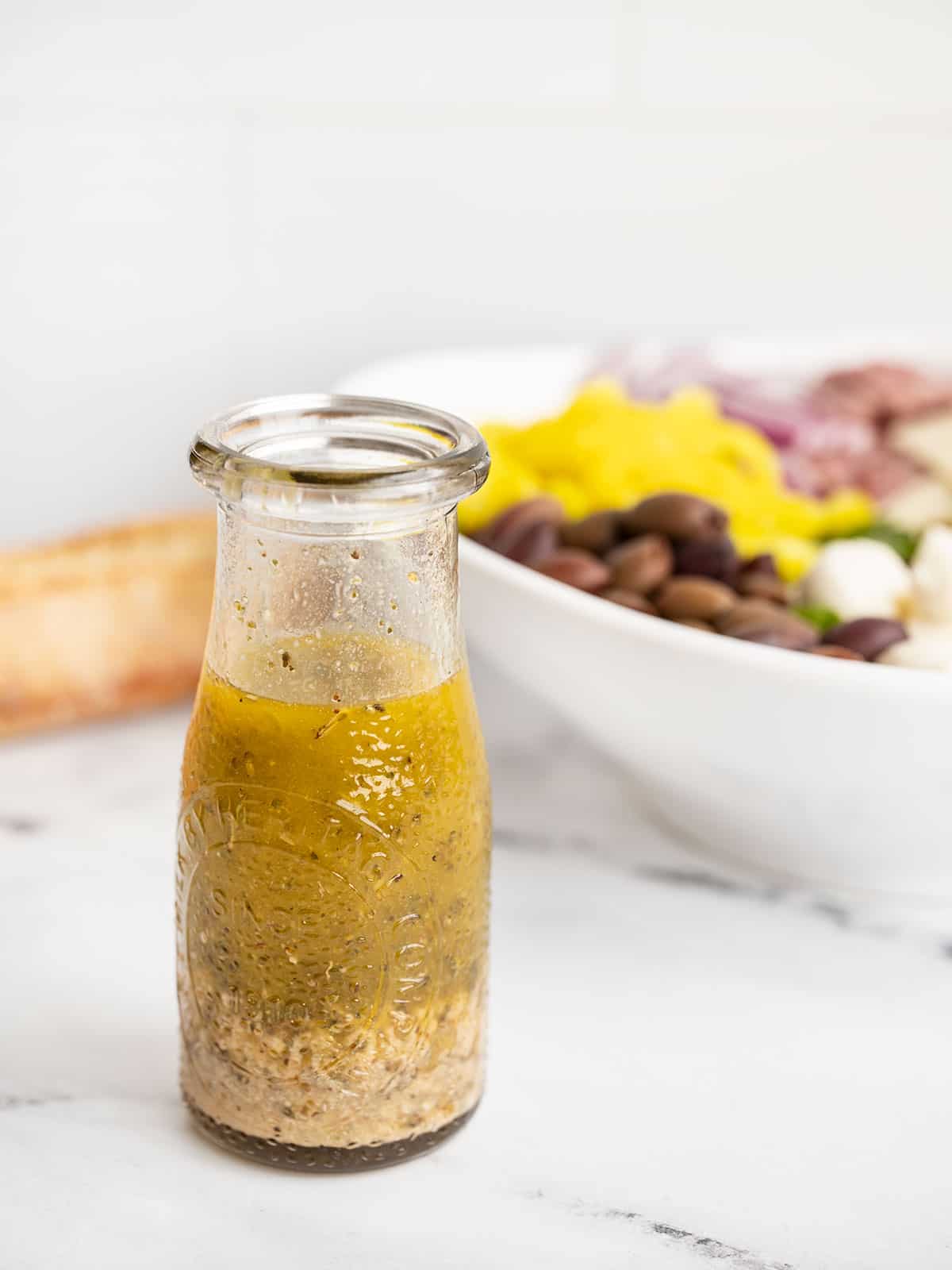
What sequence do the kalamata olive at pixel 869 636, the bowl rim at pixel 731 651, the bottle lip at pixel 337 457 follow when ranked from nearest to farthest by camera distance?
the bottle lip at pixel 337 457, the bowl rim at pixel 731 651, the kalamata olive at pixel 869 636

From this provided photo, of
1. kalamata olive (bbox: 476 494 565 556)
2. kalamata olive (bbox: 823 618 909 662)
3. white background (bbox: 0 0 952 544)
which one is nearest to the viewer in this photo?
kalamata olive (bbox: 823 618 909 662)

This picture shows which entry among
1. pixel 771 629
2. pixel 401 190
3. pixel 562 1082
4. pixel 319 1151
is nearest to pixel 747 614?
pixel 771 629

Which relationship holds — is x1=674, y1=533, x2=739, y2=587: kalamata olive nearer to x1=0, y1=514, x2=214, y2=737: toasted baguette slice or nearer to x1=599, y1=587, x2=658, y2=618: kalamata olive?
x1=599, y1=587, x2=658, y2=618: kalamata olive

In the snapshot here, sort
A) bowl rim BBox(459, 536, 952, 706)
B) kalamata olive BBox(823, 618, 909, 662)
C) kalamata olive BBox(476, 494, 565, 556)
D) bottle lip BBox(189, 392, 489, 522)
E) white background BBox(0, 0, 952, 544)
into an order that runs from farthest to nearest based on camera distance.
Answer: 1. white background BBox(0, 0, 952, 544)
2. kalamata olive BBox(476, 494, 565, 556)
3. kalamata olive BBox(823, 618, 909, 662)
4. bowl rim BBox(459, 536, 952, 706)
5. bottle lip BBox(189, 392, 489, 522)

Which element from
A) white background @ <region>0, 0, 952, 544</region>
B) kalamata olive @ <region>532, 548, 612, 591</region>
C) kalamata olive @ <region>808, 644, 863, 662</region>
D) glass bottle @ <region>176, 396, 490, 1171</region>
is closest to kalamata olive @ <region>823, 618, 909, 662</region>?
kalamata olive @ <region>808, 644, 863, 662</region>

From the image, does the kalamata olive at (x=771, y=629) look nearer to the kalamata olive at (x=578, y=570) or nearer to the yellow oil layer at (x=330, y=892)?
the kalamata olive at (x=578, y=570)

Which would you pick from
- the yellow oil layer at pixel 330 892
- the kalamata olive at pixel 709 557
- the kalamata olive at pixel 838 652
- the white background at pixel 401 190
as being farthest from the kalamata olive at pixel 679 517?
the white background at pixel 401 190
